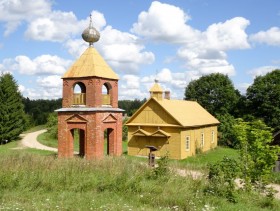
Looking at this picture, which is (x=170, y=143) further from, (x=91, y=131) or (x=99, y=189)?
(x=99, y=189)

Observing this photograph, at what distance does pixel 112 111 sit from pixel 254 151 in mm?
8003

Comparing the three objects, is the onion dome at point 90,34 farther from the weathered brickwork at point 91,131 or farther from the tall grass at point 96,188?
the tall grass at point 96,188

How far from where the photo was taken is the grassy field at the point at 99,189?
10.5 meters

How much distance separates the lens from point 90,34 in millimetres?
19078

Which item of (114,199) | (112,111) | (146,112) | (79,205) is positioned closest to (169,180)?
(114,199)

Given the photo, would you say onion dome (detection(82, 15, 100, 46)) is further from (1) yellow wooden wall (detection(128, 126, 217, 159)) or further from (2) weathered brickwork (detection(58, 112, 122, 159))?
(1) yellow wooden wall (detection(128, 126, 217, 159))

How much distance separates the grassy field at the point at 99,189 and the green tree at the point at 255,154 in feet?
2.77

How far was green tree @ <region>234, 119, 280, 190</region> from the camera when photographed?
43.9 feet

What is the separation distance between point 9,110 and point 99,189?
31832 mm

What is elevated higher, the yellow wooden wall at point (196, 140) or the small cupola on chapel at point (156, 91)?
the small cupola on chapel at point (156, 91)

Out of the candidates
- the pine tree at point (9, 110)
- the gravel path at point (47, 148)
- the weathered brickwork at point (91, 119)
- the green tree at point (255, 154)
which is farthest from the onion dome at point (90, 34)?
the pine tree at point (9, 110)

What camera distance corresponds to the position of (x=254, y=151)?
540 inches

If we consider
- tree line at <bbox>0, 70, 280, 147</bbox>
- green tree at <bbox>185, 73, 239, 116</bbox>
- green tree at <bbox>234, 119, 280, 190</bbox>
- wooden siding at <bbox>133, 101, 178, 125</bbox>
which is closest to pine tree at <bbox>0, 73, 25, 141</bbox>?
tree line at <bbox>0, 70, 280, 147</bbox>

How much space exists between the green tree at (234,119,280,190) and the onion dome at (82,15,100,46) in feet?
29.6
